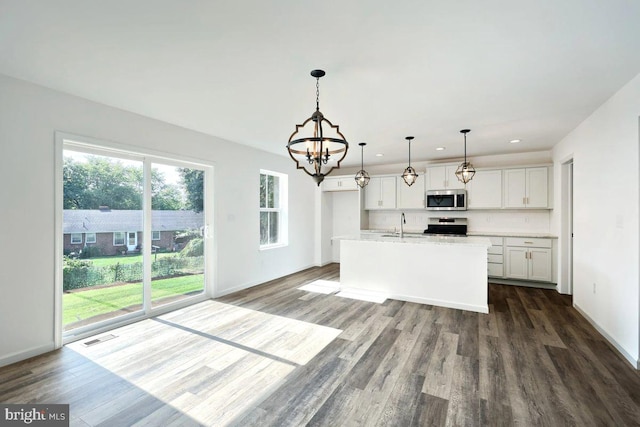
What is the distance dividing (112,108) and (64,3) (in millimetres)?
1947

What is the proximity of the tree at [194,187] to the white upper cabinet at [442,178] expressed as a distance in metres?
4.71

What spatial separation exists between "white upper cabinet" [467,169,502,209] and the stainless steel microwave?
137mm

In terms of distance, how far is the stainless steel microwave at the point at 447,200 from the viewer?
6182mm

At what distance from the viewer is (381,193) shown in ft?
23.5

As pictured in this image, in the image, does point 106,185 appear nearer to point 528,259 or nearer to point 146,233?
point 146,233

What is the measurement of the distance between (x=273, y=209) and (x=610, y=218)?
521 cm

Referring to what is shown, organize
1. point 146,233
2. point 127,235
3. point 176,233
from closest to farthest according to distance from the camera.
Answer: point 127,235 → point 146,233 → point 176,233

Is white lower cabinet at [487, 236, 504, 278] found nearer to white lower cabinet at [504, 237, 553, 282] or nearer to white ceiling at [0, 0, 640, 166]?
white lower cabinet at [504, 237, 553, 282]

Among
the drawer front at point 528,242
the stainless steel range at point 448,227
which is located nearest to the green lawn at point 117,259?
the stainless steel range at point 448,227

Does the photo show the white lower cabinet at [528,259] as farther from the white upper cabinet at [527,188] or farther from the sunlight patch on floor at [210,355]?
the sunlight patch on floor at [210,355]

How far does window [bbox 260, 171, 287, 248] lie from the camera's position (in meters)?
6.02

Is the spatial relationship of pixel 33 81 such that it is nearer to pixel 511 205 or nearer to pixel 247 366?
pixel 247 366

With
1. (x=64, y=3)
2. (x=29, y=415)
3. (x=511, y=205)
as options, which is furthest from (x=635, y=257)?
(x=29, y=415)

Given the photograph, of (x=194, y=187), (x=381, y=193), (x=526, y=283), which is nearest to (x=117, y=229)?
(x=194, y=187)
